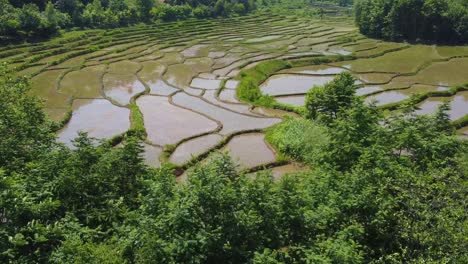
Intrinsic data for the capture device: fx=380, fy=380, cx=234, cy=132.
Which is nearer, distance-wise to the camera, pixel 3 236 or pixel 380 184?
pixel 3 236

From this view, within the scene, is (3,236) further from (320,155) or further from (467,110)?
(467,110)

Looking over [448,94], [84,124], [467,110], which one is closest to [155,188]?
[84,124]

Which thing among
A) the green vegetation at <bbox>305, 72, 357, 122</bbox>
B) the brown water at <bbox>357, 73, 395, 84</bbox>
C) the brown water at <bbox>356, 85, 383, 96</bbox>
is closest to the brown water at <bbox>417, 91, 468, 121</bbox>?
the brown water at <bbox>356, 85, 383, 96</bbox>

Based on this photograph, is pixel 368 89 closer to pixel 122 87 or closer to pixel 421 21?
pixel 122 87

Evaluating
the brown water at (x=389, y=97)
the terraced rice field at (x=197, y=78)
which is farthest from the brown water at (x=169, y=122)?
the brown water at (x=389, y=97)

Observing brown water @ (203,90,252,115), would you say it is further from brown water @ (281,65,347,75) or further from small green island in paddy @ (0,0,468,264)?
brown water @ (281,65,347,75)

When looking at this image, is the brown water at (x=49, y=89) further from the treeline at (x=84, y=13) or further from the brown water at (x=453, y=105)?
the brown water at (x=453, y=105)
